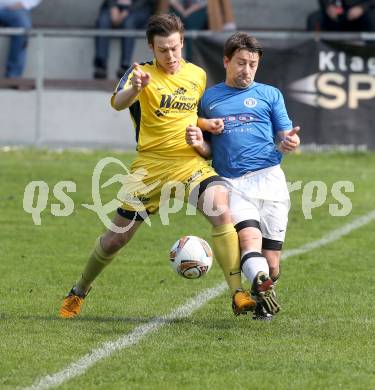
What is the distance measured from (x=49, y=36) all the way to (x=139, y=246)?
7.62 meters

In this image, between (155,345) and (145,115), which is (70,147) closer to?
(145,115)

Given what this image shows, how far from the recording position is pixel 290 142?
7.57 m

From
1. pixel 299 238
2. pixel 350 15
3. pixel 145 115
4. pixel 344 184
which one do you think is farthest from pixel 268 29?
pixel 145 115

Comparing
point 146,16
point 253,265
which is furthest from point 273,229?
point 146,16

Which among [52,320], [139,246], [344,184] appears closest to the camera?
[52,320]

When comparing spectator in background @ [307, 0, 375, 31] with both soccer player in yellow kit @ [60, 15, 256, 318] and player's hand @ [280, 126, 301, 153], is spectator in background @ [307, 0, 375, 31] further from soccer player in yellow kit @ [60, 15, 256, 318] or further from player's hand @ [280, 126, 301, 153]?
player's hand @ [280, 126, 301, 153]

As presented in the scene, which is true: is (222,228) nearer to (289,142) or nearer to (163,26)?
(289,142)

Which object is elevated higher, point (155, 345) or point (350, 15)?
point (350, 15)

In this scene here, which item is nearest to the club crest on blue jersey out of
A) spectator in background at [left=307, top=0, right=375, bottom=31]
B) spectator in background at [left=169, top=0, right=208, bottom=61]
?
spectator in background at [left=307, top=0, right=375, bottom=31]

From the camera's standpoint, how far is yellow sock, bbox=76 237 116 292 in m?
8.12

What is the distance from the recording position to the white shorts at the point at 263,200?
7.93 m

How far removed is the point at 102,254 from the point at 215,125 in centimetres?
115

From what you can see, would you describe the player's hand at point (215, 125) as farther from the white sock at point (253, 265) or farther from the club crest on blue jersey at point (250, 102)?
the white sock at point (253, 265)

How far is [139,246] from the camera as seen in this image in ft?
37.1
